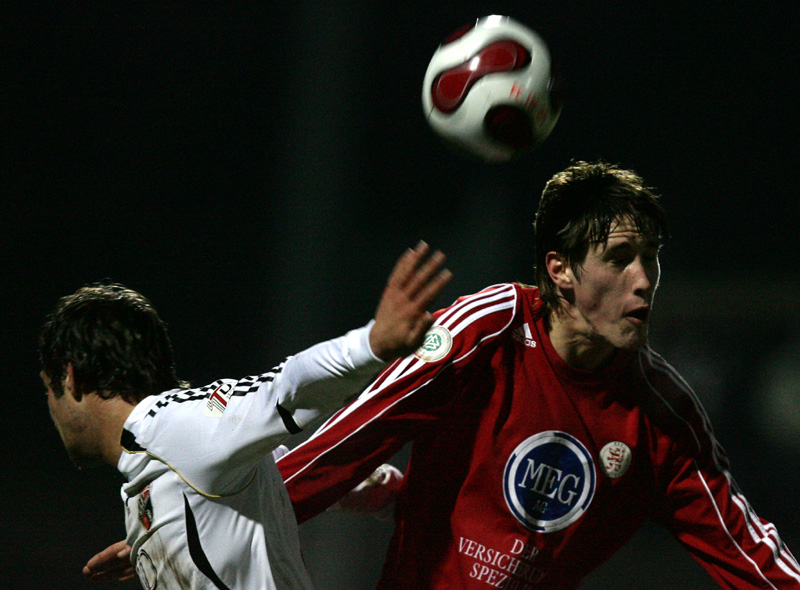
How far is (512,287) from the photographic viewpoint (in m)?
2.44

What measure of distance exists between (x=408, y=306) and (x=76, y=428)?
849 mm

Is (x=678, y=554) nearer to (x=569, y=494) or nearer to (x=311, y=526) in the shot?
(x=311, y=526)

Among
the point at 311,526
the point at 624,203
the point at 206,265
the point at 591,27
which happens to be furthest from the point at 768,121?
the point at 624,203

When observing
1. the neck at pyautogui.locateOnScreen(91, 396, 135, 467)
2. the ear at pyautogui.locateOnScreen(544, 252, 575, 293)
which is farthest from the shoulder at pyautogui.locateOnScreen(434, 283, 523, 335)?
the neck at pyautogui.locateOnScreen(91, 396, 135, 467)

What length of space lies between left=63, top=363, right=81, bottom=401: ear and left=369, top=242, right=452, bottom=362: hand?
2.50 ft

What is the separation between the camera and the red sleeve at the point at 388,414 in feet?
7.36

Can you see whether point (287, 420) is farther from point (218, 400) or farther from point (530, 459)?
point (530, 459)

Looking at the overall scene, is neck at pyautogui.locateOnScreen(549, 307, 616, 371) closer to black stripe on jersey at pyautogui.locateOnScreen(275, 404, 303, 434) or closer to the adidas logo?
the adidas logo

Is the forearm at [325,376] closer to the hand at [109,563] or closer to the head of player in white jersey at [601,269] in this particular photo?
the hand at [109,563]

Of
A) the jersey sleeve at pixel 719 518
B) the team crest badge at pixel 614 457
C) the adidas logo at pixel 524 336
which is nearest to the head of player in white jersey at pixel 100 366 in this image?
the adidas logo at pixel 524 336

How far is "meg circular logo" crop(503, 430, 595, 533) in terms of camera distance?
7.63 ft

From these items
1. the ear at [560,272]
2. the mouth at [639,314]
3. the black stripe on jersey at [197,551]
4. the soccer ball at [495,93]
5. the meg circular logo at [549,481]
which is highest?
the soccer ball at [495,93]

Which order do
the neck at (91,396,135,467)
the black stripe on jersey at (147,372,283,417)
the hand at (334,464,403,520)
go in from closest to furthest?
the black stripe on jersey at (147,372,283,417), the neck at (91,396,135,467), the hand at (334,464,403,520)

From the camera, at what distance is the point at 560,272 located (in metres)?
2.40
